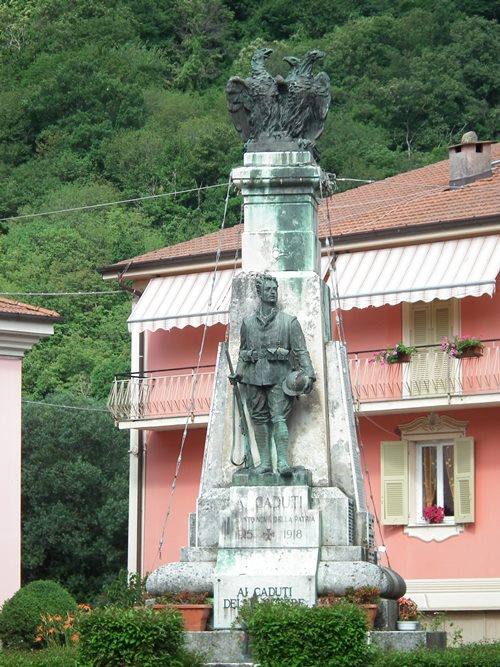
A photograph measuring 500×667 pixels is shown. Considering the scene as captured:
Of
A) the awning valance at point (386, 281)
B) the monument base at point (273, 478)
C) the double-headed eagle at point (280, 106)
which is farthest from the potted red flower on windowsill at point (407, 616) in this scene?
the awning valance at point (386, 281)

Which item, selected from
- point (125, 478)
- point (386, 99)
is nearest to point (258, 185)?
point (125, 478)

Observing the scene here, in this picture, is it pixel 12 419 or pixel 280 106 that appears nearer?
pixel 280 106

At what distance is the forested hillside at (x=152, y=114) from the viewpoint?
262 ft

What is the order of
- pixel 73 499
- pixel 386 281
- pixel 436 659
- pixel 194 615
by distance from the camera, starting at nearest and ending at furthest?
1. pixel 436 659
2. pixel 194 615
3. pixel 386 281
4. pixel 73 499

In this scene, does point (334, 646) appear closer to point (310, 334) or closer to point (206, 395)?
point (310, 334)

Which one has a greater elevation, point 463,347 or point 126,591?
point 463,347

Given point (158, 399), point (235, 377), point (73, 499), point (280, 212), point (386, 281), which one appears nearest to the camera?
point (235, 377)

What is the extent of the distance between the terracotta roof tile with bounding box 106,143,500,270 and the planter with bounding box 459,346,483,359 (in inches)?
99.5

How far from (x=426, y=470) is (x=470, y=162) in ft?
23.3

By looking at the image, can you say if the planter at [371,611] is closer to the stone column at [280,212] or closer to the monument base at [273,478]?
Answer: the monument base at [273,478]

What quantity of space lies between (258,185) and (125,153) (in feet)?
227

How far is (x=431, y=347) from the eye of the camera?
40.3 m

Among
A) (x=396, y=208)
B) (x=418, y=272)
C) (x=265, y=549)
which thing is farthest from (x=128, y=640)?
(x=396, y=208)

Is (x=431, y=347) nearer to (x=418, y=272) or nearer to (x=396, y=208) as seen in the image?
(x=418, y=272)
